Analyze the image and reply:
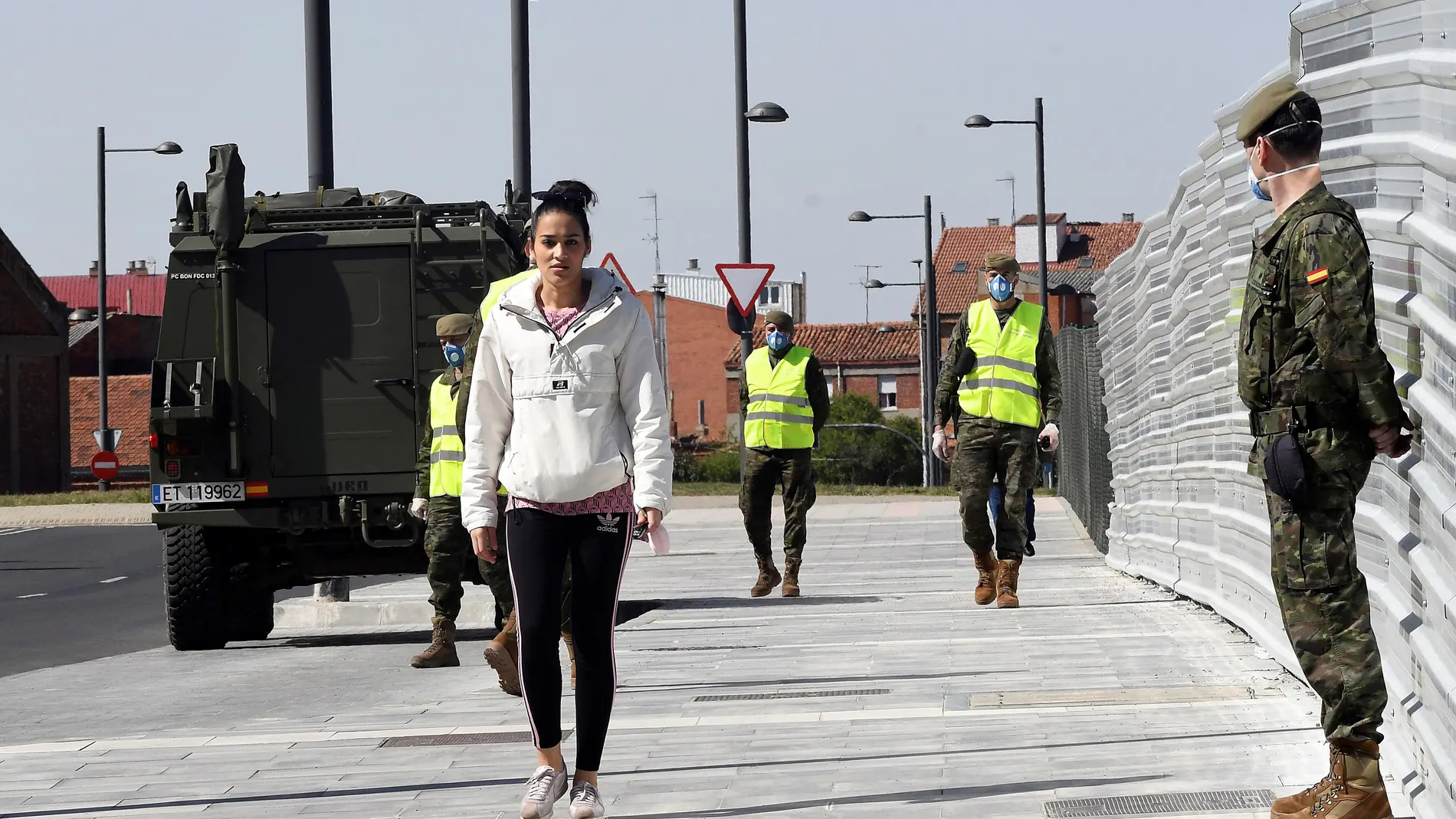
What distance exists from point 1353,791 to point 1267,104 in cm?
170

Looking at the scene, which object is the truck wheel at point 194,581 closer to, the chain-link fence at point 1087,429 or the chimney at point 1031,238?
the chain-link fence at point 1087,429

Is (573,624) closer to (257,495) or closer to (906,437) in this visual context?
(257,495)

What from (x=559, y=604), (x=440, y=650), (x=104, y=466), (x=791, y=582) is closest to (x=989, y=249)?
(x=104, y=466)

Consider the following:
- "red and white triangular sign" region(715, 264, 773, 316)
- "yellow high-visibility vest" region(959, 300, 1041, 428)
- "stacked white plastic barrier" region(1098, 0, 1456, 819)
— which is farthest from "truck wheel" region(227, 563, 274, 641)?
"red and white triangular sign" region(715, 264, 773, 316)

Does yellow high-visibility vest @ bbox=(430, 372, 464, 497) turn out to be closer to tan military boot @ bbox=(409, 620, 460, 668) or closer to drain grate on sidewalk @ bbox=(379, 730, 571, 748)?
tan military boot @ bbox=(409, 620, 460, 668)

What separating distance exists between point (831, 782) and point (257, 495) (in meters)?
7.78

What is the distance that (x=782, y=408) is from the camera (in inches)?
553

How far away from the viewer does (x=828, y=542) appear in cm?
2245

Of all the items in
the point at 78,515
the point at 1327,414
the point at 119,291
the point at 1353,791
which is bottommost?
Answer: the point at 78,515

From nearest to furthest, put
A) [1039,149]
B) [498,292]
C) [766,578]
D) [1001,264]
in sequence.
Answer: [498,292], [1001,264], [766,578], [1039,149]

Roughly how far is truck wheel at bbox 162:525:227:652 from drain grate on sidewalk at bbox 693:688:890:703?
18.3ft

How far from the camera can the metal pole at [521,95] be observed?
17984 millimetres

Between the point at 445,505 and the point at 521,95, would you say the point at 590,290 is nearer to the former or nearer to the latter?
the point at 445,505

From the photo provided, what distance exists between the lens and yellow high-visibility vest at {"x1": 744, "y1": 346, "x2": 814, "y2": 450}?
46.0ft
